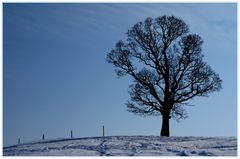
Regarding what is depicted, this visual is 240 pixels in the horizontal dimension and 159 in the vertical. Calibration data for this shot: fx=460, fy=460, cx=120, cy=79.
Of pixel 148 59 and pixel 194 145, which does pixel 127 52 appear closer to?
pixel 148 59

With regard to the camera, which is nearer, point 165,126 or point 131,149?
point 131,149

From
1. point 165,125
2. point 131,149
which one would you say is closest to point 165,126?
point 165,125

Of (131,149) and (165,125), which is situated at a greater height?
(131,149)

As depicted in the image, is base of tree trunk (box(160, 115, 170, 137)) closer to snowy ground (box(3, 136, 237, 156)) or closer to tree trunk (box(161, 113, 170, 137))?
tree trunk (box(161, 113, 170, 137))

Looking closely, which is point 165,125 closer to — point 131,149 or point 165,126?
point 165,126

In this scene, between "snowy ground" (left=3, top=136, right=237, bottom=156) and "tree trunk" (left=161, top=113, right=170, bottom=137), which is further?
"tree trunk" (left=161, top=113, right=170, bottom=137)

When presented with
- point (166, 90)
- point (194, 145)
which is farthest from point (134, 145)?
point (166, 90)

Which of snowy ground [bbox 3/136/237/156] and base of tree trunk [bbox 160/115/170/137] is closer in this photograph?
snowy ground [bbox 3/136/237/156]

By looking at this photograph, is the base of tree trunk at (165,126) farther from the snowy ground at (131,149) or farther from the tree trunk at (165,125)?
the snowy ground at (131,149)

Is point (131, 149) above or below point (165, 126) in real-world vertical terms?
above

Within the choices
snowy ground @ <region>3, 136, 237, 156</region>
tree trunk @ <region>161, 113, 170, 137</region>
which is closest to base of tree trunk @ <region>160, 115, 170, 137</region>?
tree trunk @ <region>161, 113, 170, 137</region>

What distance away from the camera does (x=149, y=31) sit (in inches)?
1028

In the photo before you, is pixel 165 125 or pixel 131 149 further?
pixel 165 125

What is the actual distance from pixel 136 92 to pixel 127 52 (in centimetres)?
234
